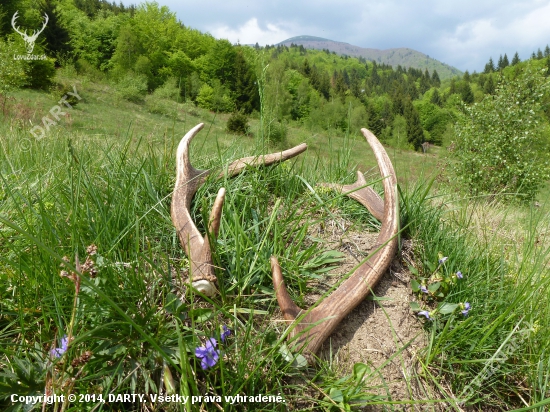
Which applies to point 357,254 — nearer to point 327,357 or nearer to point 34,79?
point 327,357

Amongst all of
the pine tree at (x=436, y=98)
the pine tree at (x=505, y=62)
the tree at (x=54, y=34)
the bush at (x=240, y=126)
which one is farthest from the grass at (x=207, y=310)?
the pine tree at (x=505, y=62)

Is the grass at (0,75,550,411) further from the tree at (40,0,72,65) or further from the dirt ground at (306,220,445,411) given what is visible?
the tree at (40,0,72,65)

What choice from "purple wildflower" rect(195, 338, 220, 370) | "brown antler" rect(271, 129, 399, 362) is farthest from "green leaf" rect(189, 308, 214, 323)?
"brown antler" rect(271, 129, 399, 362)

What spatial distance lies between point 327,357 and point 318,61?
178387mm

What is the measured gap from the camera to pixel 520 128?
16.5 m

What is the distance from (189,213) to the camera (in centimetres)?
209

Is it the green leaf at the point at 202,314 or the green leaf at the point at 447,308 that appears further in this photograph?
the green leaf at the point at 447,308

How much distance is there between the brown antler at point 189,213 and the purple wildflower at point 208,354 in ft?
0.91

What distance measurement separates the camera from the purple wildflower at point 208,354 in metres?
→ 1.24

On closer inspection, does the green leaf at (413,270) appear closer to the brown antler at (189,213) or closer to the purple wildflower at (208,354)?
the brown antler at (189,213)

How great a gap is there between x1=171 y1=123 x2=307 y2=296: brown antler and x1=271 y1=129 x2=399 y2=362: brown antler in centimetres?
31

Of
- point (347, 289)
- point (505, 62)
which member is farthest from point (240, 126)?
point (505, 62)

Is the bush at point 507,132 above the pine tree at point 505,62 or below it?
below

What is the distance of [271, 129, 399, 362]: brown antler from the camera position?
1.56 m
